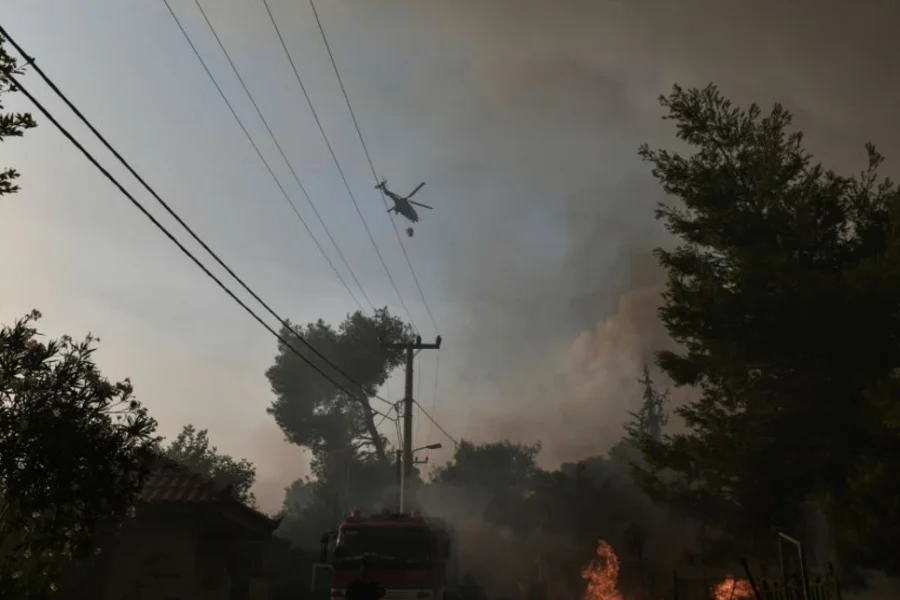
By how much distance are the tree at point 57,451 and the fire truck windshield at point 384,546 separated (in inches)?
394

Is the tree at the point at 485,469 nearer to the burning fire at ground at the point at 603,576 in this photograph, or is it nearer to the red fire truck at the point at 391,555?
the burning fire at ground at the point at 603,576

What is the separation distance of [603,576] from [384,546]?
25250 millimetres

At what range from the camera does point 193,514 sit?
14891mm

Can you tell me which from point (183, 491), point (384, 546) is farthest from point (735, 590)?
point (183, 491)

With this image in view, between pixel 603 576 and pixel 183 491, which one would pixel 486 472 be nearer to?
pixel 603 576

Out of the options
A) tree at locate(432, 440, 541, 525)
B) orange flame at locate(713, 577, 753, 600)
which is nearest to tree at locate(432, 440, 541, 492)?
tree at locate(432, 440, 541, 525)

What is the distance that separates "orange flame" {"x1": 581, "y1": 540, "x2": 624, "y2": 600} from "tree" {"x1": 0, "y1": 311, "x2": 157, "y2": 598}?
33630mm

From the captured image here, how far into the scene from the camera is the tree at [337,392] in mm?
64125

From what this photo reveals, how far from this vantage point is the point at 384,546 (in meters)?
17.1

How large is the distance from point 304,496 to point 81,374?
97651mm

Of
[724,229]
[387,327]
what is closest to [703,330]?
[724,229]

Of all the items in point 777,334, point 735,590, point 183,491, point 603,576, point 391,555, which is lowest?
point 735,590

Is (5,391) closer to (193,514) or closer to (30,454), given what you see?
(30,454)

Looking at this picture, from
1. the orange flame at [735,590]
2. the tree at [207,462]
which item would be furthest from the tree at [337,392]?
the orange flame at [735,590]
